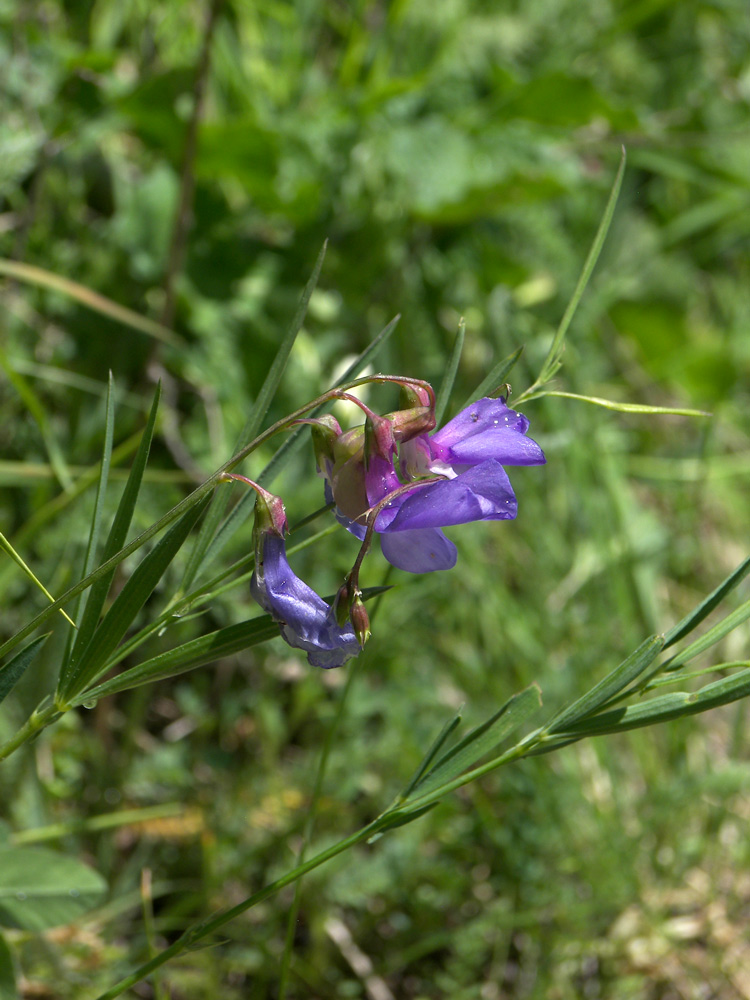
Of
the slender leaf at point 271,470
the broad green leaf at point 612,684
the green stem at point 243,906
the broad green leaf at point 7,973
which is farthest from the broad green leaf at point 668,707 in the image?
the broad green leaf at point 7,973

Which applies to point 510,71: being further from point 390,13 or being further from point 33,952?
point 33,952

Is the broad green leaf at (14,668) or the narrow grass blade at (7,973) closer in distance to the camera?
the broad green leaf at (14,668)

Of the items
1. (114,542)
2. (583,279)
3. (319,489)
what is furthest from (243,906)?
(319,489)

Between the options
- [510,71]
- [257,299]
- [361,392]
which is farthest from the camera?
[510,71]

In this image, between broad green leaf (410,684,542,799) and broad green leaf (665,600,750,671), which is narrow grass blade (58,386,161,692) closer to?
broad green leaf (410,684,542,799)

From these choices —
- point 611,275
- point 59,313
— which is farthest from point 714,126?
point 59,313

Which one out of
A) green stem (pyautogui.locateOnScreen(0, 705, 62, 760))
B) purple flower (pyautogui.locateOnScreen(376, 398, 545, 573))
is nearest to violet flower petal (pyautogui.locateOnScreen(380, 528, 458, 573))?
purple flower (pyautogui.locateOnScreen(376, 398, 545, 573))

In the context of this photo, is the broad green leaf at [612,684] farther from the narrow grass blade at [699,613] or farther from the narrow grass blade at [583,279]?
the narrow grass blade at [583,279]
